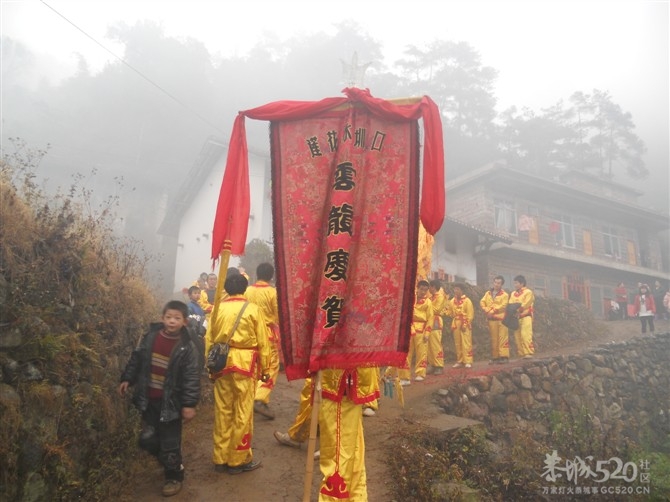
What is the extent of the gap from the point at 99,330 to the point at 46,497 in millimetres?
2214

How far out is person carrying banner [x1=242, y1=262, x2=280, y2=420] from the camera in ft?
20.0

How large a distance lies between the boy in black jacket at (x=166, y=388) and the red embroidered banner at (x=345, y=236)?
3.61 ft

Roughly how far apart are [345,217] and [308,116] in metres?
0.96

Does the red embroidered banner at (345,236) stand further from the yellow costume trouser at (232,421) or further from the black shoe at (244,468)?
the black shoe at (244,468)

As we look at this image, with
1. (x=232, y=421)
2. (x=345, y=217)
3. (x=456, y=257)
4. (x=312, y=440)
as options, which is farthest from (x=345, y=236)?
(x=456, y=257)

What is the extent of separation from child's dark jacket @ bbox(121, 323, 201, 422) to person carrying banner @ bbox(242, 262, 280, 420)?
204 centimetres

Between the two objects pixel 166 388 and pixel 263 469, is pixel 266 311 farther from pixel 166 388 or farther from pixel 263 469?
pixel 166 388

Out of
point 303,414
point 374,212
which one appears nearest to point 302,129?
point 374,212

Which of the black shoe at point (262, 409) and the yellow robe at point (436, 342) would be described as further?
the yellow robe at point (436, 342)

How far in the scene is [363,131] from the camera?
3840mm

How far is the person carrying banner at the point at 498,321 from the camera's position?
35.6 ft

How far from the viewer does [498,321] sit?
432 inches

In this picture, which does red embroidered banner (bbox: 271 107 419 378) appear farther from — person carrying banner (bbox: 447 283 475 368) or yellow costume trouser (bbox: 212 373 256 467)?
person carrying banner (bbox: 447 283 475 368)

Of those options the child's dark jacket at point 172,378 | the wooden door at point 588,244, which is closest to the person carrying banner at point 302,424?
the child's dark jacket at point 172,378
